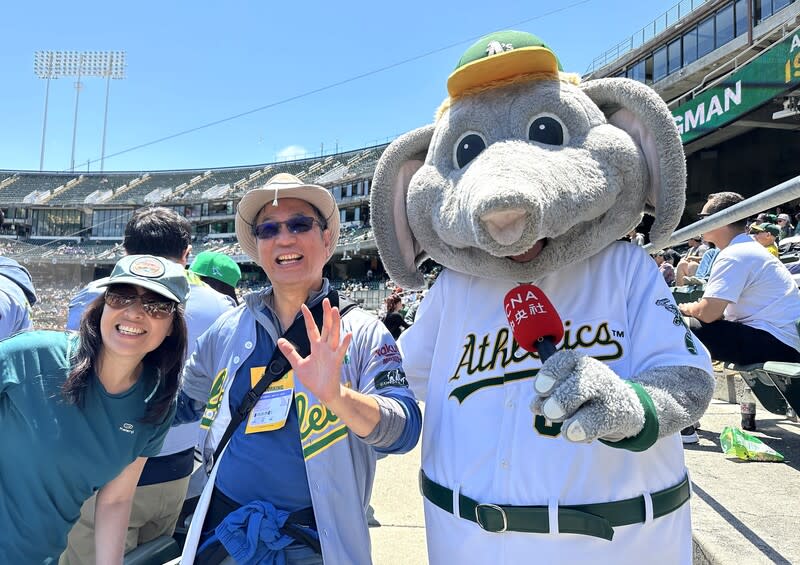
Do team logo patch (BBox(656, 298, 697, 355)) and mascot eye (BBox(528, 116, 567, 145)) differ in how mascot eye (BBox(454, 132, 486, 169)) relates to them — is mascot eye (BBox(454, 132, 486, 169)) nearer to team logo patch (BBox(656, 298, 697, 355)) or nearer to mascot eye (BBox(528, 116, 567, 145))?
mascot eye (BBox(528, 116, 567, 145))

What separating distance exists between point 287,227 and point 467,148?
65 cm

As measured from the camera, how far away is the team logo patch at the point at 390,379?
157cm

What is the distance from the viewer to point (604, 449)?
4.27 feet

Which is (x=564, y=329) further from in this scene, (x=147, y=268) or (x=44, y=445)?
(x=44, y=445)

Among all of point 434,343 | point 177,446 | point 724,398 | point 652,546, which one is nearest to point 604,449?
point 652,546

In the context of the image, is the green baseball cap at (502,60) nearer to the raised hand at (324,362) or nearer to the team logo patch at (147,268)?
the raised hand at (324,362)

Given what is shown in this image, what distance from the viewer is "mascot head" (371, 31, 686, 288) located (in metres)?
1.34

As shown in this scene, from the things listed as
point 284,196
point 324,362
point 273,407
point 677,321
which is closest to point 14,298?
point 284,196

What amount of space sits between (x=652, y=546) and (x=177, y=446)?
1.98m

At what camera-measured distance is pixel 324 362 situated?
1349mm

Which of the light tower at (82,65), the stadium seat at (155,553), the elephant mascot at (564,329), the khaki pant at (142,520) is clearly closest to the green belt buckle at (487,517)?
the elephant mascot at (564,329)

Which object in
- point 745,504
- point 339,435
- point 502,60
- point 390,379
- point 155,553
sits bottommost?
point 155,553

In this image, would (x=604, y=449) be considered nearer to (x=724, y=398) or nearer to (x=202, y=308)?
(x=202, y=308)

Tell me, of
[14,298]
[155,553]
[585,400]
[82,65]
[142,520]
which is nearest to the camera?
[585,400]
